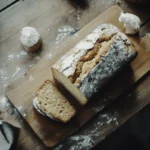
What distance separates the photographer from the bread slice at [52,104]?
2074mm

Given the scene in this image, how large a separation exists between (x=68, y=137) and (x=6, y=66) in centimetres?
58

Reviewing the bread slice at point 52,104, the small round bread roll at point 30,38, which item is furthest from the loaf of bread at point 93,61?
the small round bread roll at point 30,38

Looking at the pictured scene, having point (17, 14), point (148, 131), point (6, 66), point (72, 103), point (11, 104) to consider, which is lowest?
point (148, 131)

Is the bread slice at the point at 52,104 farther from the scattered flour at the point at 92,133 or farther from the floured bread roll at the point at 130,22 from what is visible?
the floured bread roll at the point at 130,22

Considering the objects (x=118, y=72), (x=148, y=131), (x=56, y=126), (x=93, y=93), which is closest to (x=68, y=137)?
(x=56, y=126)

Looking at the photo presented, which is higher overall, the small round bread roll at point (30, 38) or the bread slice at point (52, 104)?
the small round bread roll at point (30, 38)

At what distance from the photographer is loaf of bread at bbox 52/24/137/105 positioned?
6.65 ft

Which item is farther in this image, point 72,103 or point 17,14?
point 17,14

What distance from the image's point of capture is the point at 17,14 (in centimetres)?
237

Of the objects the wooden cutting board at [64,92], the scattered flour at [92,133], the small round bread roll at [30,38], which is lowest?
the scattered flour at [92,133]

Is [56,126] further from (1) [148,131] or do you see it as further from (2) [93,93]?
(1) [148,131]

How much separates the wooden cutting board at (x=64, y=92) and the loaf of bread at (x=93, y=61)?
0.10m

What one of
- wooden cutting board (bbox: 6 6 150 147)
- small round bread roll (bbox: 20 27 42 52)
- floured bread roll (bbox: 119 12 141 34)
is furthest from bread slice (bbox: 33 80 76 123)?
floured bread roll (bbox: 119 12 141 34)

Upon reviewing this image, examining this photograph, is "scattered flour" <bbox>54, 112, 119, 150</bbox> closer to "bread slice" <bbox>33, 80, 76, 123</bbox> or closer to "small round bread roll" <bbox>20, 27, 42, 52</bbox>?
"bread slice" <bbox>33, 80, 76, 123</bbox>
